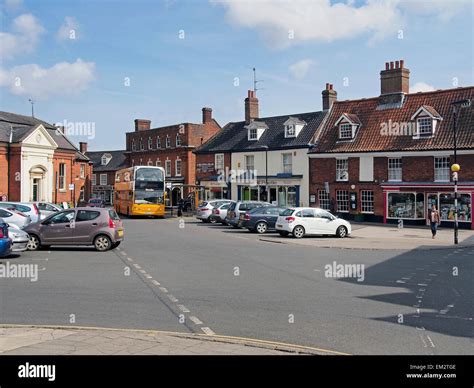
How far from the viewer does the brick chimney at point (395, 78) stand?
38.9 meters

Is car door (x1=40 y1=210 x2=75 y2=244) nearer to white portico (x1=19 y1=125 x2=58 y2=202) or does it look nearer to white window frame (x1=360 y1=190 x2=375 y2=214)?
white window frame (x1=360 y1=190 x2=375 y2=214)

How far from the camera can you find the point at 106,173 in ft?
265

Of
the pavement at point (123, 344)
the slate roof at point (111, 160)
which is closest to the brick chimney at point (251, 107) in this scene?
the slate roof at point (111, 160)

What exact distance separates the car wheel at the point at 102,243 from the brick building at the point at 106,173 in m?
60.2

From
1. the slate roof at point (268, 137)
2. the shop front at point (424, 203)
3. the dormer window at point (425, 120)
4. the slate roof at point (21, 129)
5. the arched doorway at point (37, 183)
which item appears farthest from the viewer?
the arched doorway at point (37, 183)

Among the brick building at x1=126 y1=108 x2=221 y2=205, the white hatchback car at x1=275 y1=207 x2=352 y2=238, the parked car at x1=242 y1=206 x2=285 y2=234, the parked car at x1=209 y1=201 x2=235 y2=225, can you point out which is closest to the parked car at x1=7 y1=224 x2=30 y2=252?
the white hatchback car at x1=275 y1=207 x2=352 y2=238

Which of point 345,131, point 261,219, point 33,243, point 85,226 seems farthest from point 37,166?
point 85,226

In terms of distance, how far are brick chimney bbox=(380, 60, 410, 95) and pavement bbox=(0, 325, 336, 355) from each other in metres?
35.2

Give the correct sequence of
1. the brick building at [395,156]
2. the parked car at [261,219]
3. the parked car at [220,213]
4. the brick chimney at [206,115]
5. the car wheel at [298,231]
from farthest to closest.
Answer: the brick chimney at [206,115] → the parked car at [220,213] → the brick building at [395,156] → the parked car at [261,219] → the car wheel at [298,231]

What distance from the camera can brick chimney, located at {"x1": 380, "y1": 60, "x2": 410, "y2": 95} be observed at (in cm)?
3894

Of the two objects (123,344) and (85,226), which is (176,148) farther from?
(123,344)

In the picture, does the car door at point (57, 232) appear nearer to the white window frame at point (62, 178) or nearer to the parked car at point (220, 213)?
the parked car at point (220, 213)

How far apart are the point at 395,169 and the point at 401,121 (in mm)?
3720
